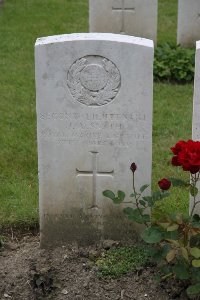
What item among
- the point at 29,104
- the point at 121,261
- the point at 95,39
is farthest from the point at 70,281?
the point at 29,104

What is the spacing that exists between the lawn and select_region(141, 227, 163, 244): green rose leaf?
45.7 inches

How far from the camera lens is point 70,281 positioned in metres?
4.03

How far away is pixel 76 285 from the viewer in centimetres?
400

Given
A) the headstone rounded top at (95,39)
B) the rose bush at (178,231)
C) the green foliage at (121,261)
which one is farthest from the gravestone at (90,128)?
the rose bush at (178,231)

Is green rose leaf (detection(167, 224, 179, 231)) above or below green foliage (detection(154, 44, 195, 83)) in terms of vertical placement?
below

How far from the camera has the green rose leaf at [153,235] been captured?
3.63 m

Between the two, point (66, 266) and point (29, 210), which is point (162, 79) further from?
point (66, 266)

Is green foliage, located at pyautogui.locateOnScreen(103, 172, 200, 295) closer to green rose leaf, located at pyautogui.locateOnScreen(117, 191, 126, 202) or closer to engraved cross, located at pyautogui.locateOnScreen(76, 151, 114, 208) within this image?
green rose leaf, located at pyautogui.locateOnScreen(117, 191, 126, 202)

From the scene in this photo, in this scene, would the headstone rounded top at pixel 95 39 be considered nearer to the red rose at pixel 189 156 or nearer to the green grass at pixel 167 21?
the red rose at pixel 189 156

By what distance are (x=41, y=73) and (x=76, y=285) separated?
1.21 metres

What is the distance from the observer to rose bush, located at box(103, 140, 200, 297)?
3504mm

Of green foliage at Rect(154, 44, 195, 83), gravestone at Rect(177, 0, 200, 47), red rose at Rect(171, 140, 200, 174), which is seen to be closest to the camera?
red rose at Rect(171, 140, 200, 174)

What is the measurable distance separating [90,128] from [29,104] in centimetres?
305

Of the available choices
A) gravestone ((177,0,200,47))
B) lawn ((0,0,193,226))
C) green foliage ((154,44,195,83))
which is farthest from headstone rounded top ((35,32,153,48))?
gravestone ((177,0,200,47))
